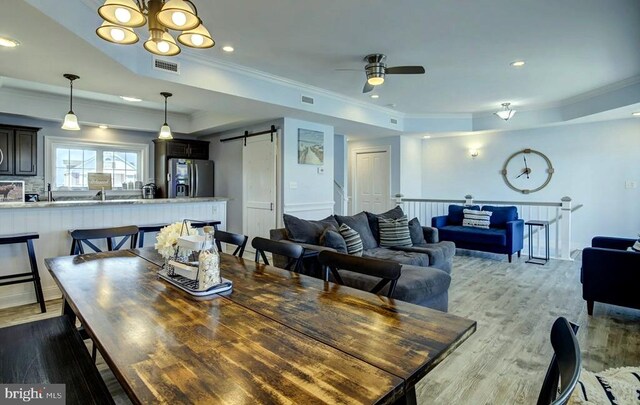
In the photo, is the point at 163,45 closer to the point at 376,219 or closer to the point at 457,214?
the point at 376,219

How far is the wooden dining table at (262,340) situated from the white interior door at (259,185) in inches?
160

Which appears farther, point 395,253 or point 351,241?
point 395,253

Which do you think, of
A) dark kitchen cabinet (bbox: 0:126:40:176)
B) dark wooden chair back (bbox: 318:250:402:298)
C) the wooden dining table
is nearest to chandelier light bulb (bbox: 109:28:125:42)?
the wooden dining table

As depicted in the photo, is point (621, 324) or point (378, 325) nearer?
point (378, 325)

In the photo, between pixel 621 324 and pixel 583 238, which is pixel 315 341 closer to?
pixel 621 324

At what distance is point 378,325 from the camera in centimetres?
130

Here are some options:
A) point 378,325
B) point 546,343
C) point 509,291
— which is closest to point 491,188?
point 509,291

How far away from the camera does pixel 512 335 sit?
297 centimetres

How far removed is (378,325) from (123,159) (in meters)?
7.41

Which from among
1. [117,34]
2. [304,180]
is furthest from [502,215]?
[117,34]

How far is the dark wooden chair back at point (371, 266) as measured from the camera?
177 centimetres

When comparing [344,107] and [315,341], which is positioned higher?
[344,107]

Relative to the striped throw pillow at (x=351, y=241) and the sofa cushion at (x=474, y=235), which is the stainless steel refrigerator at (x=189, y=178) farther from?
the sofa cushion at (x=474, y=235)

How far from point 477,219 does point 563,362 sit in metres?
6.01
